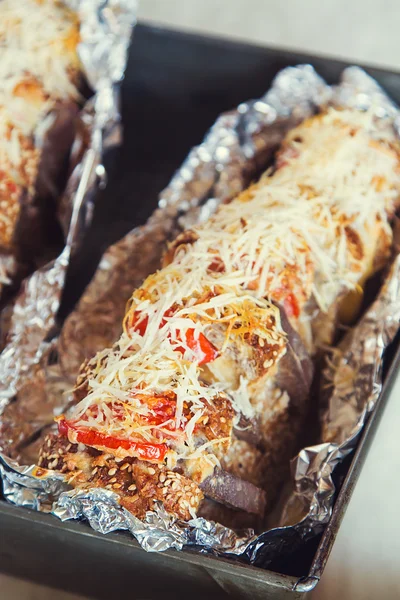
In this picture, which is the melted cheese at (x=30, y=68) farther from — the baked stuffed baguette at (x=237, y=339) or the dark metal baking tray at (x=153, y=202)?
the baked stuffed baguette at (x=237, y=339)

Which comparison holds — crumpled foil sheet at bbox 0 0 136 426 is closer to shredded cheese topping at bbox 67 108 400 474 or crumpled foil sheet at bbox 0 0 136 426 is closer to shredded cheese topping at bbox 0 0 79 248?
shredded cheese topping at bbox 0 0 79 248

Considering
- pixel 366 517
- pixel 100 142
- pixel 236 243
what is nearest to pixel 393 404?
pixel 366 517

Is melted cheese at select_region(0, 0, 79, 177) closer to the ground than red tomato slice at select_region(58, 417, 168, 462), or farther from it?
farther from it

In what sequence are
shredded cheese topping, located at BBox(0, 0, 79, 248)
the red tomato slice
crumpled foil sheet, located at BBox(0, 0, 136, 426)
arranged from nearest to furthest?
the red tomato slice, crumpled foil sheet, located at BBox(0, 0, 136, 426), shredded cheese topping, located at BBox(0, 0, 79, 248)


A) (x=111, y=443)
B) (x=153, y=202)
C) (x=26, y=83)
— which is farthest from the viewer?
(x=153, y=202)

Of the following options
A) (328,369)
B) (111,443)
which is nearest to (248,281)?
(328,369)

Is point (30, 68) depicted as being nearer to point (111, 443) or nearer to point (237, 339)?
point (237, 339)

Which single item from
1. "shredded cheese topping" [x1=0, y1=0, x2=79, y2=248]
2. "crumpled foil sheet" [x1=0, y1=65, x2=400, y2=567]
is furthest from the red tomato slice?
"shredded cheese topping" [x1=0, y1=0, x2=79, y2=248]

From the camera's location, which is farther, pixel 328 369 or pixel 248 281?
pixel 328 369
